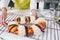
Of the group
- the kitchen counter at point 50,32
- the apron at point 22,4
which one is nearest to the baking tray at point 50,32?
the kitchen counter at point 50,32

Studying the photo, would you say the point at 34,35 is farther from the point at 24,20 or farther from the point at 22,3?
the point at 22,3

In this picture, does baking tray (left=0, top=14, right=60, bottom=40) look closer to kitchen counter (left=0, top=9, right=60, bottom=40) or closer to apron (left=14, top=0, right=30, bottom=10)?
kitchen counter (left=0, top=9, right=60, bottom=40)

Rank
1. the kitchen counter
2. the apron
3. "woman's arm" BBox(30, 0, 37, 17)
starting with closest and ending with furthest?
the kitchen counter
"woman's arm" BBox(30, 0, 37, 17)
the apron

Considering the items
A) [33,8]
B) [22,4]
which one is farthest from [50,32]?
[22,4]

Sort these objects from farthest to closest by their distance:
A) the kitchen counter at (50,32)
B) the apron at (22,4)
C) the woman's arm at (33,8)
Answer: the apron at (22,4), the woman's arm at (33,8), the kitchen counter at (50,32)

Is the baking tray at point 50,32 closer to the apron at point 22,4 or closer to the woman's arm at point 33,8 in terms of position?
the woman's arm at point 33,8

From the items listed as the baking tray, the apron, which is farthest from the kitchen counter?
the apron

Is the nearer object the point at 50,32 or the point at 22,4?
the point at 50,32

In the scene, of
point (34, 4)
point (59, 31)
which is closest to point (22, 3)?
point (34, 4)

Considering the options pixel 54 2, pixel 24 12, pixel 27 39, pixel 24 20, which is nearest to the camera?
pixel 27 39

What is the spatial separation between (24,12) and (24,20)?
0.20m

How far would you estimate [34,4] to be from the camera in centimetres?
71

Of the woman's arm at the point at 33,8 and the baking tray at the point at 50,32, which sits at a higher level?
the woman's arm at the point at 33,8

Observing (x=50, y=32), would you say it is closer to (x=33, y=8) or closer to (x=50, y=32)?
(x=50, y=32)
